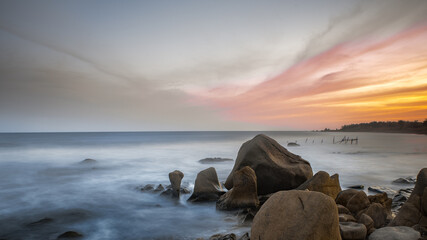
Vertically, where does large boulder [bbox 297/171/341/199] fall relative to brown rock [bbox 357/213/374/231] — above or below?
above

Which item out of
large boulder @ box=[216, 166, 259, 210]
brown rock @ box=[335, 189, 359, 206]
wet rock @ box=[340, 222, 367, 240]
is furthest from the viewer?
large boulder @ box=[216, 166, 259, 210]

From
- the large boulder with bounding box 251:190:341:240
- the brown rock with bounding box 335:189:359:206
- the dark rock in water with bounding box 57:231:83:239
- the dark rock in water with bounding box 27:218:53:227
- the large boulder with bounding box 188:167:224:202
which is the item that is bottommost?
the dark rock in water with bounding box 27:218:53:227

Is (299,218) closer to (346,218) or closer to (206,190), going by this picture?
(346,218)

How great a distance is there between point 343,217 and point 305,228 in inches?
112

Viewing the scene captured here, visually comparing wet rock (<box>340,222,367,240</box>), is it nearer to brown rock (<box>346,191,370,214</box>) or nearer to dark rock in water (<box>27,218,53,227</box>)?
brown rock (<box>346,191,370,214</box>)

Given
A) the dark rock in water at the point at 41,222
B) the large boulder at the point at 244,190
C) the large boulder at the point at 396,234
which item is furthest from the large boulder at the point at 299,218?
the dark rock in water at the point at 41,222

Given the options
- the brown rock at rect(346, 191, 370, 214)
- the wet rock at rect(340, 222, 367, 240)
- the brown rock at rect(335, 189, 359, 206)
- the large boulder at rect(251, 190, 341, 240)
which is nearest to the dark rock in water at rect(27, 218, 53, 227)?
the large boulder at rect(251, 190, 341, 240)

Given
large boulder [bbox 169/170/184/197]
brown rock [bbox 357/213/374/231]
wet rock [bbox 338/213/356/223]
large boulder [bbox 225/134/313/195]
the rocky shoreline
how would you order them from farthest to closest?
large boulder [bbox 169/170/184/197] < large boulder [bbox 225/134/313/195] < wet rock [bbox 338/213/356/223] < brown rock [bbox 357/213/374/231] < the rocky shoreline

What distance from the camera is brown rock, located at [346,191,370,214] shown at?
785cm

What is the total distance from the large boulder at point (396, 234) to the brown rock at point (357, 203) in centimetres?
185

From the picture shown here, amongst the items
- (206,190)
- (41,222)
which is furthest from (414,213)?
(41,222)

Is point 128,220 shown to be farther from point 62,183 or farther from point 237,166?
point 62,183

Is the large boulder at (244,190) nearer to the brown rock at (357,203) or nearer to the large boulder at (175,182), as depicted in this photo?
the brown rock at (357,203)

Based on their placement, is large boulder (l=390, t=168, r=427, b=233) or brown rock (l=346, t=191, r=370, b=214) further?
brown rock (l=346, t=191, r=370, b=214)
